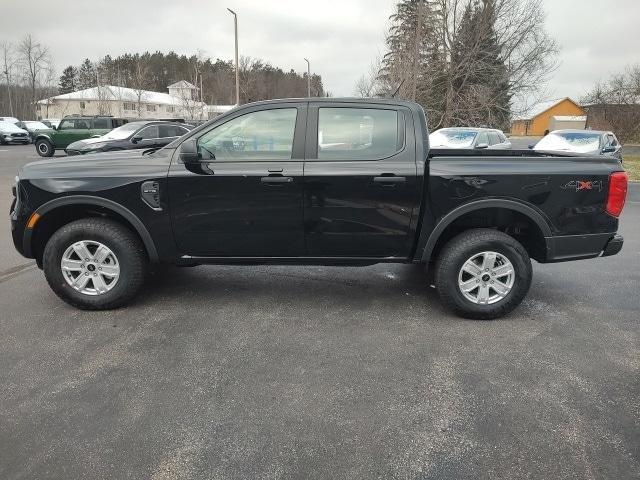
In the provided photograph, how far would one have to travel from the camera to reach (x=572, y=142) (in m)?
15.0

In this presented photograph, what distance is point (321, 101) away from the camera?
13.3ft

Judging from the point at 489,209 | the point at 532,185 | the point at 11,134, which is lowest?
the point at 489,209

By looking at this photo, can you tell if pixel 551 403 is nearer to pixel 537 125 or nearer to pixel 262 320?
pixel 262 320

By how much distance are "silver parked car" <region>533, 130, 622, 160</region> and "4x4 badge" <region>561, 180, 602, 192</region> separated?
11706mm

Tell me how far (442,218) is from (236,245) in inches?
68.0

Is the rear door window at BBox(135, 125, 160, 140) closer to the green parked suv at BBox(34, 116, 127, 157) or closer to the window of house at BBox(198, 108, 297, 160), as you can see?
the green parked suv at BBox(34, 116, 127, 157)

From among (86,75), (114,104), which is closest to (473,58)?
(114,104)

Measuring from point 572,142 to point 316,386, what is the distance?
1483 centimetres

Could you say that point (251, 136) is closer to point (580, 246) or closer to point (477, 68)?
point (580, 246)

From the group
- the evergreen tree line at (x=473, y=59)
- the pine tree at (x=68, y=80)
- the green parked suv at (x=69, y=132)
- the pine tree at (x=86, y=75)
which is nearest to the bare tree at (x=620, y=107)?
the evergreen tree line at (x=473, y=59)

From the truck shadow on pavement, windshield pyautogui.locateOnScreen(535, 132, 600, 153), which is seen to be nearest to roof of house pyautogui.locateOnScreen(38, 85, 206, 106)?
windshield pyautogui.locateOnScreen(535, 132, 600, 153)

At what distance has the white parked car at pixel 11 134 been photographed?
30.3 metres

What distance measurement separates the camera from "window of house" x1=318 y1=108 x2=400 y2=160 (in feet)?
13.0

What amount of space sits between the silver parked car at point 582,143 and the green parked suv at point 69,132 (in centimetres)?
1803
